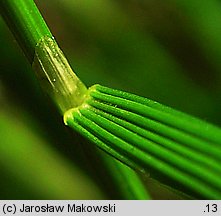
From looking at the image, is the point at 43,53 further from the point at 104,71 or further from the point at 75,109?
the point at 104,71

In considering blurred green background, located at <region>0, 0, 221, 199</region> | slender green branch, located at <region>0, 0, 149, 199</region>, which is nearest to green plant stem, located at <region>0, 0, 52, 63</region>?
slender green branch, located at <region>0, 0, 149, 199</region>

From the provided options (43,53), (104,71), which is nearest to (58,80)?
(43,53)

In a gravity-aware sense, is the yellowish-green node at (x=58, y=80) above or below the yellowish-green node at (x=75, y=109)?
above

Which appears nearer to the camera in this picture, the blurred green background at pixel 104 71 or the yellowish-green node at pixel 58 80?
the yellowish-green node at pixel 58 80

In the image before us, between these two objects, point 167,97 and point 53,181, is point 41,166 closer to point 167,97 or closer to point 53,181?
point 53,181

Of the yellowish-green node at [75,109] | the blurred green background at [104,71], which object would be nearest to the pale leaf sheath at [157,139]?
the yellowish-green node at [75,109]

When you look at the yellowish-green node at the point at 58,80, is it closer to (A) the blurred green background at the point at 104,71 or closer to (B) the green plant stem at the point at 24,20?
(B) the green plant stem at the point at 24,20
